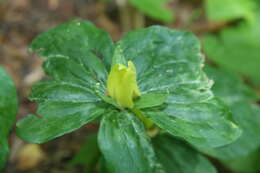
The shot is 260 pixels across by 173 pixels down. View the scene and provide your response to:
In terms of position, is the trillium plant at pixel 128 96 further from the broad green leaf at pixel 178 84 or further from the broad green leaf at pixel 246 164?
the broad green leaf at pixel 246 164

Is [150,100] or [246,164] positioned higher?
[150,100]

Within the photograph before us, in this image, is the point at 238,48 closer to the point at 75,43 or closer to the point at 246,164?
the point at 246,164

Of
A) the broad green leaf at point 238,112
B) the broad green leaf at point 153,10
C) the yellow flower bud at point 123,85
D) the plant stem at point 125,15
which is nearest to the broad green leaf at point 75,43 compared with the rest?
the yellow flower bud at point 123,85

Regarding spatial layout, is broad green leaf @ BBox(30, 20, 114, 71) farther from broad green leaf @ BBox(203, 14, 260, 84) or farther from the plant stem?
A: the plant stem

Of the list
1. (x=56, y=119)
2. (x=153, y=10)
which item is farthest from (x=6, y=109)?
(x=153, y=10)

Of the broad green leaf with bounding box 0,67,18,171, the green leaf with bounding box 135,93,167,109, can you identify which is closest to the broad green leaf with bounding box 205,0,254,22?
the green leaf with bounding box 135,93,167,109

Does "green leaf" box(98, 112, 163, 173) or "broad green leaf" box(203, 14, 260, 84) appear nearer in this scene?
"green leaf" box(98, 112, 163, 173)

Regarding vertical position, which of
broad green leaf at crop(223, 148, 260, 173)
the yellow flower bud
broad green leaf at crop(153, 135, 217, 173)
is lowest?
broad green leaf at crop(223, 148, 260, 173)

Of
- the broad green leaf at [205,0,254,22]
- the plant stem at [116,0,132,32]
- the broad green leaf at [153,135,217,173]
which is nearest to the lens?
the broad green leaf at [153,135,217,173]
